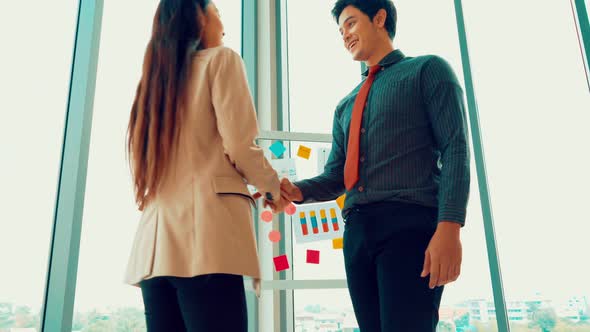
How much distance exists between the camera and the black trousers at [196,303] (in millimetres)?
1009

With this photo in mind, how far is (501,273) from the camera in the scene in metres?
2.61

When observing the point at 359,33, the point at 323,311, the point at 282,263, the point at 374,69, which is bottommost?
the point at 323,311

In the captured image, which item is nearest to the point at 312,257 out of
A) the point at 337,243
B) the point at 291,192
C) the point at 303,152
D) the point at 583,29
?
the point at 337,243

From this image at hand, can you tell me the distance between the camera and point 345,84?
307 cm

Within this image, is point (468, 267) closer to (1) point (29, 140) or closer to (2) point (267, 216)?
(2) point (267, 216)

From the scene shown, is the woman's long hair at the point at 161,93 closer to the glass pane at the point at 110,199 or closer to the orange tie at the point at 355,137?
the orange tie at the point at 355,137

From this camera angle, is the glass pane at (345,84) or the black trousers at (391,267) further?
the glass pane at (345,84)

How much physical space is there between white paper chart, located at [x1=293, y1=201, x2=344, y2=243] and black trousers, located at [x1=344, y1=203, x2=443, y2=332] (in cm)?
112

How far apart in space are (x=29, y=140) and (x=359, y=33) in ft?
5.01

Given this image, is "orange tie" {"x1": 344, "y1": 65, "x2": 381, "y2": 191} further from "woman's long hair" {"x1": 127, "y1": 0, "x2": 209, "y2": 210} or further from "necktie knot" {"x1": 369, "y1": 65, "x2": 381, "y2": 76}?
"woman's long hair" {"x1": 127, "y1": 0, "x2": 209, "y2": 210}

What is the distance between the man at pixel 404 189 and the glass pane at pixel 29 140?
4.67 ft

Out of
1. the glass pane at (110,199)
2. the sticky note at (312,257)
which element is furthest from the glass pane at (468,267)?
the glass pane at (110,199)

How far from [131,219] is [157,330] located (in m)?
1.28

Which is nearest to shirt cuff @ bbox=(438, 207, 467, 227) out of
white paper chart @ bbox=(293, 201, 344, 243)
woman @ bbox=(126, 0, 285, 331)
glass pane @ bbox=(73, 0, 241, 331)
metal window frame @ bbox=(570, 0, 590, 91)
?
woman @ bbox=(126, 0, 285, 331)
